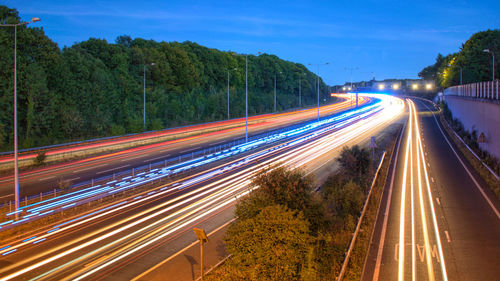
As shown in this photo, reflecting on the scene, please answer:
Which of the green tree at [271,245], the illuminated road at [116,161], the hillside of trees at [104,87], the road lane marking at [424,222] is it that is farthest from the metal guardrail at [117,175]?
the road lane marking at [424,222]

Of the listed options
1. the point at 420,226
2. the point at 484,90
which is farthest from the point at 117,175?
the point at 484,90

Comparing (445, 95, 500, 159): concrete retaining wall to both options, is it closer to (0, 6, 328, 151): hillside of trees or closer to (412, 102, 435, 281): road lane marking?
(412, 102, 435, 281): road lane marking

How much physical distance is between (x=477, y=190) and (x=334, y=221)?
11.6m

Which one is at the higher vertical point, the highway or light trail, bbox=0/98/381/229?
light trail, bbox=0/98/381/229

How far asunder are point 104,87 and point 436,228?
41.8 metres

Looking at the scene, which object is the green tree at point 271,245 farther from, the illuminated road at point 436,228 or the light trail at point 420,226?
the light trail at point 420,226

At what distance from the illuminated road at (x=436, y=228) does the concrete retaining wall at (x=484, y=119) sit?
2.61 m

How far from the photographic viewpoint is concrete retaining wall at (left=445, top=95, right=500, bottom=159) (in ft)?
91.0

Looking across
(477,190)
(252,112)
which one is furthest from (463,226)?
(252,112)

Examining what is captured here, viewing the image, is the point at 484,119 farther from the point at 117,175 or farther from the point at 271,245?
the point at 271,245

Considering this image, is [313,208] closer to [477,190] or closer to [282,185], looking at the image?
[282,185]

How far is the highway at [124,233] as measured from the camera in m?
12.4

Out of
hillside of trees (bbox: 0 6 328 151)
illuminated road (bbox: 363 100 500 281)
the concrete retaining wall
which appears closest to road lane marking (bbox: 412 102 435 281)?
illuminated road (bbox: 363 100 500 281)

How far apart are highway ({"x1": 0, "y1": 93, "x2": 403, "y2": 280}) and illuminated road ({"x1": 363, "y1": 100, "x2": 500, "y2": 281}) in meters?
4.80
